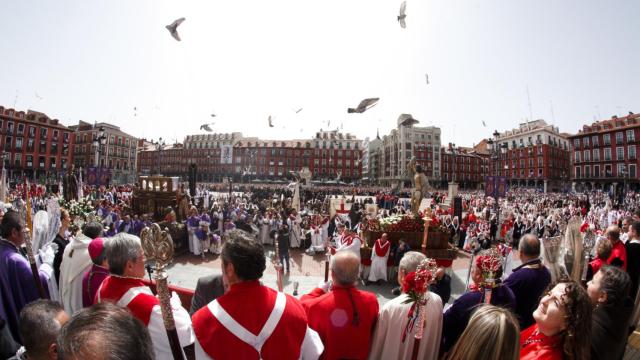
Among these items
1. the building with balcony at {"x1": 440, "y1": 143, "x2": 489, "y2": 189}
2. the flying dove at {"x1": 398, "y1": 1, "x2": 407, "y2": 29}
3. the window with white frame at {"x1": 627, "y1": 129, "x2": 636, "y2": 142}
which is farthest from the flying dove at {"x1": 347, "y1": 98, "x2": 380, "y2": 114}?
the building with balcony at {"x1": 440, "y1": 143, "x2": 489, "y2": 189}

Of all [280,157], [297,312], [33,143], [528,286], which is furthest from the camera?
[280,157]

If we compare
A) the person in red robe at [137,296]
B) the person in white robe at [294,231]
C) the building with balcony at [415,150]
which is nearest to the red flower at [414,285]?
the person in red robe at [137,296]

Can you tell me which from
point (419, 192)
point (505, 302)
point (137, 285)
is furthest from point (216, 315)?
point (419, 192)

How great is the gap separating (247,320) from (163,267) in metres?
0.63

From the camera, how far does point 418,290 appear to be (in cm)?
240

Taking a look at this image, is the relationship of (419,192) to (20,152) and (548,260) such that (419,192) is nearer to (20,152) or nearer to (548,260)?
(548,260)

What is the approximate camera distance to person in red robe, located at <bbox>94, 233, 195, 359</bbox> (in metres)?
2.16

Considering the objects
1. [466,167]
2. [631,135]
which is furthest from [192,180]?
[466,167]

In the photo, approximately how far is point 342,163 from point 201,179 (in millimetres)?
38948

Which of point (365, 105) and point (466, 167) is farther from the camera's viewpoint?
point (466, 167)

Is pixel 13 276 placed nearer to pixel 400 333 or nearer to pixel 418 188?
pixel 400 333

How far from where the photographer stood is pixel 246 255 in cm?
214

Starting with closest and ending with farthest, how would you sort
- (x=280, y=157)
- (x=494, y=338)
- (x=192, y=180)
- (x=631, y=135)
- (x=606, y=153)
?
(x=494, y=338)
(x=192, y=180)
(x=631, y=135)
(x=606, y=153)
(x=280, y=157)

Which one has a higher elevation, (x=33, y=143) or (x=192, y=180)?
(x=33, y=143)
